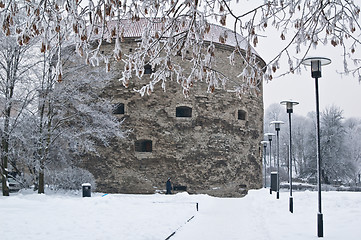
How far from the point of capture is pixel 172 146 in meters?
15.9

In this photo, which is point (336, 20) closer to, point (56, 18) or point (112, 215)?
point (56, 18)

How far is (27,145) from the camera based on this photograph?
12719 millimetres

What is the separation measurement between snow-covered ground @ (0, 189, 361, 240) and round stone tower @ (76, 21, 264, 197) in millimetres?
5147

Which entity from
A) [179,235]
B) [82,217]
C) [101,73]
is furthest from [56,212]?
[101,73]

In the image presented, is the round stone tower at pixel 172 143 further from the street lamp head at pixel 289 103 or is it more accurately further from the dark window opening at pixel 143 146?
the street lamp head at pixel 289 103

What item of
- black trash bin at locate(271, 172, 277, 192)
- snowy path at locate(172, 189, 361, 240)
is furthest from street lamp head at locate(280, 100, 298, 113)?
black trash bin at locate(271, 172, 277, 192)

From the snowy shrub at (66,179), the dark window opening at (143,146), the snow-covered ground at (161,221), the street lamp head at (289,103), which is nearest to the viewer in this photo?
the snow-covered ground at (161,221)

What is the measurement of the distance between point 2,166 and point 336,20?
37.6 feet

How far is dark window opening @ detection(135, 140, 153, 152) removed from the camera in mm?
16234

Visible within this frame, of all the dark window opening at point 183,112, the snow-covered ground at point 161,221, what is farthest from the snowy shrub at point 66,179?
the dark window opening at point 183,112

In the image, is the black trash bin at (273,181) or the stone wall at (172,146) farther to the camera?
the black trash bin at (273,181)

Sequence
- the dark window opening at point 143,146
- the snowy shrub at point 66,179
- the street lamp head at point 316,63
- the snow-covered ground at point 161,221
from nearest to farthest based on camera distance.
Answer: the snow-covered ground at point 161,221 < the street lamp head at point 316,63 < the snowy shrub at point 66,179 < the dark window opening at point 143,146

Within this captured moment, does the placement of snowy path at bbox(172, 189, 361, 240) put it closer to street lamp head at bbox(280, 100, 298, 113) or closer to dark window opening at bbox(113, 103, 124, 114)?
street lamp head at bbox(280, 100, 298, 113)

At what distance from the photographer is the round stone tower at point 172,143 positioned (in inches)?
619
